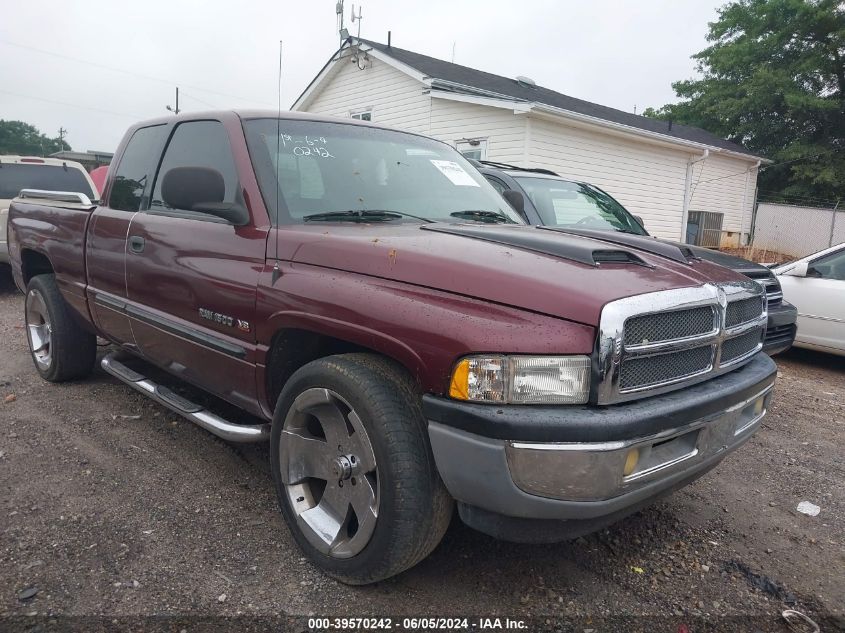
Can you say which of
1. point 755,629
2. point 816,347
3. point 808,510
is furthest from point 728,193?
point 755,629

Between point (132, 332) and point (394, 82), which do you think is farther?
point (394, 82)

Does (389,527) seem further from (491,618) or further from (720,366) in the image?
(720,366)

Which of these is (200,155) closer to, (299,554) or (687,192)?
(299,554)

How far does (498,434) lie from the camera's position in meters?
1.90

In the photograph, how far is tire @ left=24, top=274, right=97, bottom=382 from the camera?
4.64m

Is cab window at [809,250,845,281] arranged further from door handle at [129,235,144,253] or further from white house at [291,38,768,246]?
white house at [291,38,768,246]

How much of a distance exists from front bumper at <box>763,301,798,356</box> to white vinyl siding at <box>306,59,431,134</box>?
32.3 ft

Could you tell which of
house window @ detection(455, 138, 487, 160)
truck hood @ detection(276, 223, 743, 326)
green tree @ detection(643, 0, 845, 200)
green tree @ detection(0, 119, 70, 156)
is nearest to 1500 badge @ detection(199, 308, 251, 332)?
truck hood @ detection(276, 223, 743, 326)

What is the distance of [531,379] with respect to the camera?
6.42ft

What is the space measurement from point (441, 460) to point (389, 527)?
1.12 feet

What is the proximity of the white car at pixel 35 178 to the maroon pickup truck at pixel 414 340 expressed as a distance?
259 inches

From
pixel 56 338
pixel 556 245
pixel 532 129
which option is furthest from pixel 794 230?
pixel 56 338

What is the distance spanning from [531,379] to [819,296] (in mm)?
5653

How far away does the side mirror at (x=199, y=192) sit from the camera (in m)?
2.73
